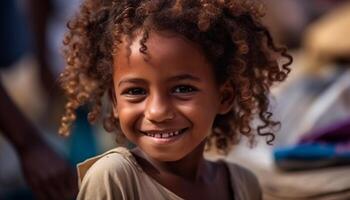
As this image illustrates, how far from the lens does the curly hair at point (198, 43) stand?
2699 millimetres

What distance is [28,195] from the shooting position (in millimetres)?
4867

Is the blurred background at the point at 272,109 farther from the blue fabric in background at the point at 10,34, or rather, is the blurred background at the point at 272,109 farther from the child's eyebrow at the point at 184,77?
the child's eyebrow at the point at 184,77

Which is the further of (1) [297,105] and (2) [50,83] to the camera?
(2) [50,83]

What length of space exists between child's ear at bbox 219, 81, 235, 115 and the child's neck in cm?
13

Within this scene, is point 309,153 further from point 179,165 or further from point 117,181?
point 117,181

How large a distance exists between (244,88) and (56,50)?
12.4 feet

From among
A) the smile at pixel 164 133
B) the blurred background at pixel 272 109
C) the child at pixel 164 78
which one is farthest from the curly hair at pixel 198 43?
the blurred background at pixel 272 109

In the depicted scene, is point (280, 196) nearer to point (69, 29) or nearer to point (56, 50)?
point (69, 29)

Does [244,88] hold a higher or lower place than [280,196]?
higher

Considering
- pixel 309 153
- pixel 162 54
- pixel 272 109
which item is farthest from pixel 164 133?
pixel 309 153

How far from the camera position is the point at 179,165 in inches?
112

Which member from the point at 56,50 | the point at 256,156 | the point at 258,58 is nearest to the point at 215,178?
the point at 258,58

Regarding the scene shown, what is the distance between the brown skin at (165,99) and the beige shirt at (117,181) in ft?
0.20

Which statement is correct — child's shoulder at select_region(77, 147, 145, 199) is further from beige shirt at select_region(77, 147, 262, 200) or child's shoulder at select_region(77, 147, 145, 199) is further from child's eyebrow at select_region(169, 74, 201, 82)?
child's eyebrow at select_region(169, 74, 201, 82)
